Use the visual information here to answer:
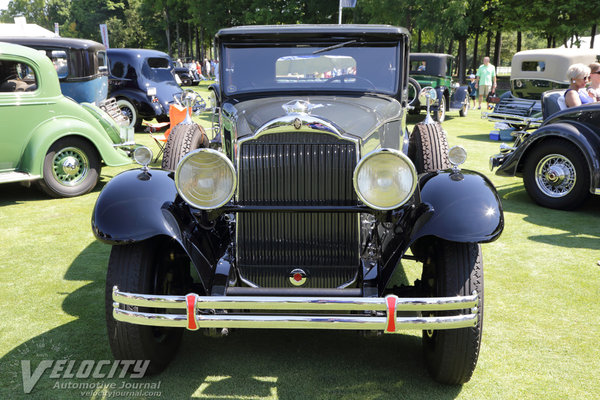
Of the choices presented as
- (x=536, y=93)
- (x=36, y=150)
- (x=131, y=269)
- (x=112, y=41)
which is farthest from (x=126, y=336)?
(x=112, y=41)

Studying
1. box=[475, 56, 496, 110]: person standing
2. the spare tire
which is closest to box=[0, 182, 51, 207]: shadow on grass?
the spare tire

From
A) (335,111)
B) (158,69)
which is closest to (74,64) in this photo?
(158,69)

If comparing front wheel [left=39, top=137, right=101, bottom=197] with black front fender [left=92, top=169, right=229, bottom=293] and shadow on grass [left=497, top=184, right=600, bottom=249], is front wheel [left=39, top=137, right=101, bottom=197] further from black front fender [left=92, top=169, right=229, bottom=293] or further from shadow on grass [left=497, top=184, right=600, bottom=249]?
shadow on grass [left=497, top=184, right=600, bottom=249]

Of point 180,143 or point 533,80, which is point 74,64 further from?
point 533,80

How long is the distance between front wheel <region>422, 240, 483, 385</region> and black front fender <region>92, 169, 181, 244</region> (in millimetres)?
1386

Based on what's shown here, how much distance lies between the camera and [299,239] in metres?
2.84

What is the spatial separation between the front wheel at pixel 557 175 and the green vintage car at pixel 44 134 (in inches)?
213

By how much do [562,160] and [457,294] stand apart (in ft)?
14.8

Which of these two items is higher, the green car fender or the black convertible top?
the black convertible top

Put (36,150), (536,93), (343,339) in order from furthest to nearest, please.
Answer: (536,93) → (36,150) → (343,339)

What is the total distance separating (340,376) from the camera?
2.97 m

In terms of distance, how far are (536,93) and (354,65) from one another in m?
10.7

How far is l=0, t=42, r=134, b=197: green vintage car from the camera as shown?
6.36m

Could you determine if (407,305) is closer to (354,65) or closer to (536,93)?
(354,65)
